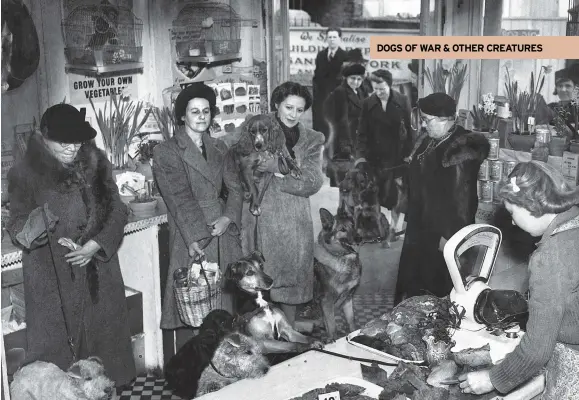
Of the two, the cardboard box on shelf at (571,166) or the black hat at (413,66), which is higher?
the black hat at (413,66)

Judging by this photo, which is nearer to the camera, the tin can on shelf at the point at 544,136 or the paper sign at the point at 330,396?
the paper sign at the point at 330,396

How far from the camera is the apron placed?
7.51ft

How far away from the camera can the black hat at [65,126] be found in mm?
3068

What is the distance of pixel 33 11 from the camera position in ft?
11.1

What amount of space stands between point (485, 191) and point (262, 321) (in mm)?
1990

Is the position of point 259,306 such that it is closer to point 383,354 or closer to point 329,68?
point 383,354

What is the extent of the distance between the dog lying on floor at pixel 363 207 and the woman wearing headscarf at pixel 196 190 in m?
1.12

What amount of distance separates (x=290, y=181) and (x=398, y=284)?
102cm

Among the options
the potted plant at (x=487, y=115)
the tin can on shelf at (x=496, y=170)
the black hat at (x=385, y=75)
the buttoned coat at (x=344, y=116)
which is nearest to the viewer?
the tin can on shelf at (x=496, y=170)

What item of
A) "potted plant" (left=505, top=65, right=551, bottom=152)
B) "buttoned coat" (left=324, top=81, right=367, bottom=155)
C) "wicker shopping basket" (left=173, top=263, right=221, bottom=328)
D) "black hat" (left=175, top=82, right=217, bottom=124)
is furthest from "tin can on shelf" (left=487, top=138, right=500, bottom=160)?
"wicker shopping basket" (left=173, top=263, right=221, bottom=328)

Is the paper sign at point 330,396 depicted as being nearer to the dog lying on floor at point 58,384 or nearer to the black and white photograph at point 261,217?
the black and white photograph at point 261,217

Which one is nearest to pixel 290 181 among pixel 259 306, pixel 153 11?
pixel 259 306

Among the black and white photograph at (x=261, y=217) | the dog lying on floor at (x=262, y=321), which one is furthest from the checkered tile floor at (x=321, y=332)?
the dog lying on floor at (x=262, y=321)

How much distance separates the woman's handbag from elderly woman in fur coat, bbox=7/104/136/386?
0.87 ft
